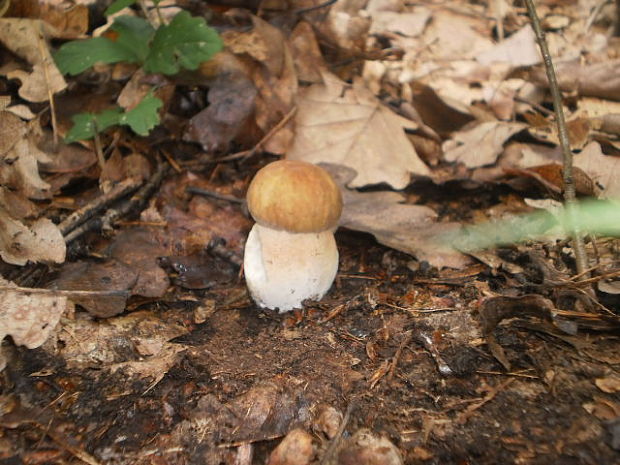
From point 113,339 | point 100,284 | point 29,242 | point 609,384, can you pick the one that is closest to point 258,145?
point 100,284

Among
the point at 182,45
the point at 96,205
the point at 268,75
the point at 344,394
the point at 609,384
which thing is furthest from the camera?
the point at 268,75

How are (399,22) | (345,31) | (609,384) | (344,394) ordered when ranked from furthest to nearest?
(399,22)
(345,31)
(344,394)
(609,384)

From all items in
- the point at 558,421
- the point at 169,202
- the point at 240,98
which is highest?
the point at 240,98

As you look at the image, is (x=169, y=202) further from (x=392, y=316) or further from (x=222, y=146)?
(x=392, y=316)

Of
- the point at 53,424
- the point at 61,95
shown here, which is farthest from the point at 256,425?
the point at 61,95

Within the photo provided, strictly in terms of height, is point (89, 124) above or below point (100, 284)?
above

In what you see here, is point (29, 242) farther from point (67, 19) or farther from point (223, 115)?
point (67, 19)
